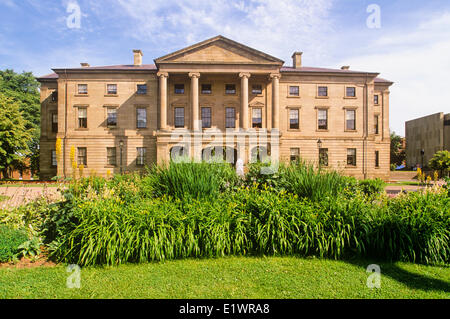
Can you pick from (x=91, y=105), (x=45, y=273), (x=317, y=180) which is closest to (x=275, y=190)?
(x=317, y=180)

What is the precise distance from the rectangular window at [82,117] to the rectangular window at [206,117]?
15613 millimetres

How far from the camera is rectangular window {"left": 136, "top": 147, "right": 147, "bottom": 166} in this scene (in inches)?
1247

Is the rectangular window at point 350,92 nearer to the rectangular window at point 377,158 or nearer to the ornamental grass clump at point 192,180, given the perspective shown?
the rectangular window at point 377,158

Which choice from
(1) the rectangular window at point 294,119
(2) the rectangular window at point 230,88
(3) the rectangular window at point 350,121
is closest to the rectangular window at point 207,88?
(2) the rectangular window at point 230,88

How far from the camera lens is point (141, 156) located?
31750 millimetres

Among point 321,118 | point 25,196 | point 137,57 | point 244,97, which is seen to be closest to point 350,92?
point 321,118

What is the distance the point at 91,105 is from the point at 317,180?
32926mm

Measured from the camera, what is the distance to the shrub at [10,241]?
17.0 ft

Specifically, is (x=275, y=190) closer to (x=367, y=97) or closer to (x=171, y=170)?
(x=171, y=170)

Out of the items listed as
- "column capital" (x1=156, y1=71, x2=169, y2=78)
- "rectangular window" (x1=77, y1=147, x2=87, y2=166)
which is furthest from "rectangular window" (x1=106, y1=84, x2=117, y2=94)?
"rectangular window" (x1=77, y1=147, x2=87, y2=166)

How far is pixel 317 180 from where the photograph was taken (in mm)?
7027

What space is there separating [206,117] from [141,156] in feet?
32.6

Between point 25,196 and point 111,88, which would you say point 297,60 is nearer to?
point 111,88

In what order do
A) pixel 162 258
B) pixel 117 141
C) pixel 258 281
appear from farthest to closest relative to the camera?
1. pixel 117 141
2. pixel 162 258
3. pixel 258 281
